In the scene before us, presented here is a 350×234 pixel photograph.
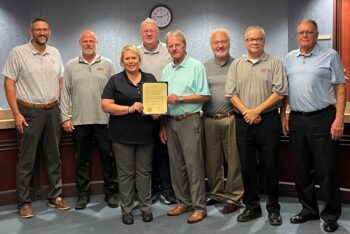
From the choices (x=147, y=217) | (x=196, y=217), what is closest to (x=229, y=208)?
(x=196, y=217)

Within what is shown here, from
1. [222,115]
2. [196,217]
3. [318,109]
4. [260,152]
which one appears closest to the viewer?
[318,109]

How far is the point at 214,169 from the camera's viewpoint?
3.70m

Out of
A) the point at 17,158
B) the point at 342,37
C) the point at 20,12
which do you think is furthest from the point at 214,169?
the point at 20,12

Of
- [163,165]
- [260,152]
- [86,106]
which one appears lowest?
[163,165]

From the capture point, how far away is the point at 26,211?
3.65 metres

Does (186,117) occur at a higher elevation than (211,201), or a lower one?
higher

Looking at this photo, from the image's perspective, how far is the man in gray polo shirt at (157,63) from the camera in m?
3.83

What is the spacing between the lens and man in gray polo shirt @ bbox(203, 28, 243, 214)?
3.51 metres

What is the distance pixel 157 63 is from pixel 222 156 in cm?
105

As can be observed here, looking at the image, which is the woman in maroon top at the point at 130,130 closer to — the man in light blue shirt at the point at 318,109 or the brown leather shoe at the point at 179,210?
the brown leather shoe at the point at 179,210

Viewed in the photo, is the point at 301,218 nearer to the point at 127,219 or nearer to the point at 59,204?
the point at 127,219

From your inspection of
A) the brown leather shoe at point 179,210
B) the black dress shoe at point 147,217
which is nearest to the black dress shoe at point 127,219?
the black dress shoe at point 147,217

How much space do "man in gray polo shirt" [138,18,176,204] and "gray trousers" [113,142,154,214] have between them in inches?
17.0

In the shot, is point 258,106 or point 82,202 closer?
point 258,106
